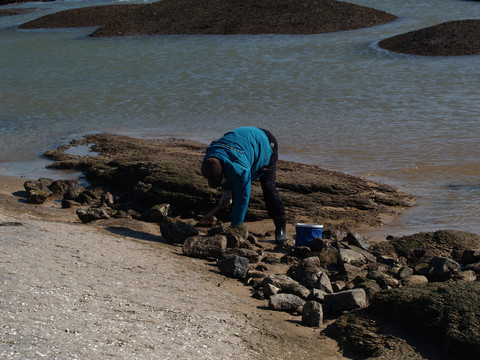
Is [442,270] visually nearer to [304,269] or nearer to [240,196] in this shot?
[304,269]

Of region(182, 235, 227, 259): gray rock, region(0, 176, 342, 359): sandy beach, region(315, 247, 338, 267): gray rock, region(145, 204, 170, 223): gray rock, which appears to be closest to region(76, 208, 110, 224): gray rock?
region(145, 204, 170, 223): gray rock

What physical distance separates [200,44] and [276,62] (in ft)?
14.8

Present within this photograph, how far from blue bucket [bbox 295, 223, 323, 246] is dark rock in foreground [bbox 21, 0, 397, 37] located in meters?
16.9

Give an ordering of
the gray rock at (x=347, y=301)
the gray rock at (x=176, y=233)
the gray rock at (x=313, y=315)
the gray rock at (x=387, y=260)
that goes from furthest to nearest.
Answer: the gray rock at (x=176, y=233) → the gray rock at (x=387, y=260) → the gray rock at (x=347, y=301) → the gray rock at (x=313, y=315)

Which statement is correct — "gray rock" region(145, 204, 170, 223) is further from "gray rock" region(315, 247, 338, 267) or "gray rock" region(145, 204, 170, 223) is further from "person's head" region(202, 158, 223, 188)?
"gray rock" region(315, 247, 338, 267)

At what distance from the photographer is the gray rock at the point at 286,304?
14.1ft

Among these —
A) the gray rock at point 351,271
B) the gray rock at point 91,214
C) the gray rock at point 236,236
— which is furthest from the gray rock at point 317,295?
the gray rock at point 91,214

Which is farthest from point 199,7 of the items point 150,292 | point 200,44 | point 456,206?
point 150,292

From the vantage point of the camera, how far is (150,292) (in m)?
4.12

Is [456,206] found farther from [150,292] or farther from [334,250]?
[150,292]

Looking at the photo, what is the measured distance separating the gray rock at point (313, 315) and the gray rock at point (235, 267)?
2.95 ft

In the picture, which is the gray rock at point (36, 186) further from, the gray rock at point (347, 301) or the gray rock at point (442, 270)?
the gray rock at point (442, 270)

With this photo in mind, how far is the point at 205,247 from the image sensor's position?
5379 mm

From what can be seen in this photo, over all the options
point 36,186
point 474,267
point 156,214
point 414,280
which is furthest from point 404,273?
point 36,186
